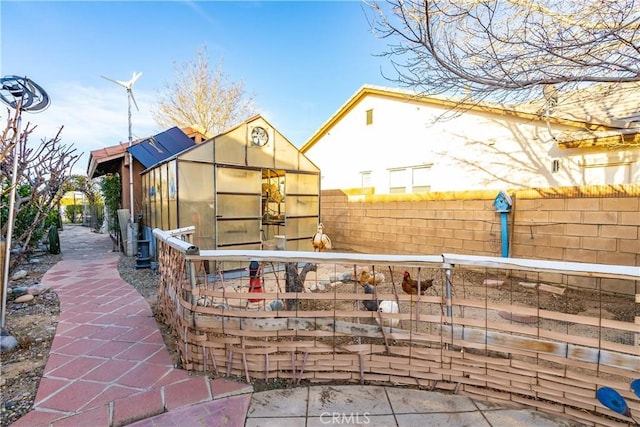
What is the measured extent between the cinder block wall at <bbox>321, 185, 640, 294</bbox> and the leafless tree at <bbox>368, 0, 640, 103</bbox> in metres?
2.21

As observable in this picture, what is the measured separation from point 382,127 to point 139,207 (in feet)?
26.3

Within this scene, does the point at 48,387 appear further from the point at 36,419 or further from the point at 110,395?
the point at 110,395

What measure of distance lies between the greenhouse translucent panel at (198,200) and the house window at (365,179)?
5.23 metres

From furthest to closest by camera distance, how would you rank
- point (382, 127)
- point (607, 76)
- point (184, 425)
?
point (382, 127), point (607, 76), point (184, 425)

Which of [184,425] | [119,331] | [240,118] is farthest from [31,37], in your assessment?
[240,118]

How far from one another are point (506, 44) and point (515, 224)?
3.48 meters

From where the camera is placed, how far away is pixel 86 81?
27.7 feet

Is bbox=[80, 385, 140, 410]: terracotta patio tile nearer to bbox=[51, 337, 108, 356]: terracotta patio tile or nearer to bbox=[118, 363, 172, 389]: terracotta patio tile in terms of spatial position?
bbox=[118, 363, 172, 389]: terracotta patio tile

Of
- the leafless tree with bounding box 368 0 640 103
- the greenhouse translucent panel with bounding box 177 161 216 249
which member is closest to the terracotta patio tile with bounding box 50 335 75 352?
the greenhouse translucent panel with bounding box 177 161 216 249

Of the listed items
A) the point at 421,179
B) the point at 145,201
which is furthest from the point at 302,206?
the point at 145,201

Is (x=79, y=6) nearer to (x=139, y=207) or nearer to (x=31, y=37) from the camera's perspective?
(x=31, y=37)

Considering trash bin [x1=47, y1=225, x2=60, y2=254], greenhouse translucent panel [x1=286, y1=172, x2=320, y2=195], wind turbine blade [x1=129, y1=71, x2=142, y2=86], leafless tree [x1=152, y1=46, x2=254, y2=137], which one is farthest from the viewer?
leafless tree [x1=152, y1=46, x2=254, y2=137]

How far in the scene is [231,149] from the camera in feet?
20.2

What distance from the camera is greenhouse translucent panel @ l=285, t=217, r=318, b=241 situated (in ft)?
23.7
